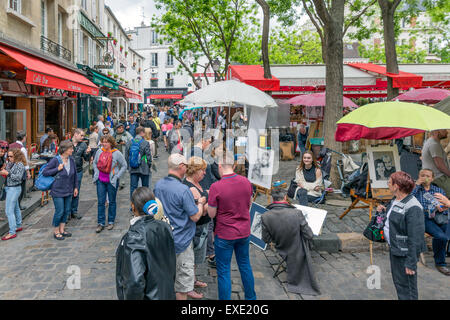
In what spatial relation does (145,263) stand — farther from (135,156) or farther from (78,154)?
(78,154)

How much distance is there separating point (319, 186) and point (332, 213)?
3.31 feet

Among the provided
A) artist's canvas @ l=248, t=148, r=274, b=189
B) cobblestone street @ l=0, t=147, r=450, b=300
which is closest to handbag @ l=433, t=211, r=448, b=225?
cobblestone street @ l=0, t=147, r=450, b=300

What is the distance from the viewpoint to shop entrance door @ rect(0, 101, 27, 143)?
966 centimetres

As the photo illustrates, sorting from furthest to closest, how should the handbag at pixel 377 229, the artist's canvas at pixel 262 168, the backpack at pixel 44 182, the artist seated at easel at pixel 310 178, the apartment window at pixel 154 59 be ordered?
the apartment window at pixel 154 59 < the artist's canvas at pixel 262 168 < the artist seated at easel at pixel 310 178 < the backpack at pixel 44 182 < the handbag at pixel 377 229

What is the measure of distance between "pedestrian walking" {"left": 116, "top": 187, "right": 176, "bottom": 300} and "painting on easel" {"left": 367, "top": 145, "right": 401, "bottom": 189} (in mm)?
4522

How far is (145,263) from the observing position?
2598 mm

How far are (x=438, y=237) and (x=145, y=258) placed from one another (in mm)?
4162

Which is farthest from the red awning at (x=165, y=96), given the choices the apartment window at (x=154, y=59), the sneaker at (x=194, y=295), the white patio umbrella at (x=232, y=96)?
the sneaker at (x=194, y=295)

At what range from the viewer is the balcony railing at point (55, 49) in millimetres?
13492

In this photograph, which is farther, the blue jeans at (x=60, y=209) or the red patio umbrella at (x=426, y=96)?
the red patio umbrella at (x=426, y=96)

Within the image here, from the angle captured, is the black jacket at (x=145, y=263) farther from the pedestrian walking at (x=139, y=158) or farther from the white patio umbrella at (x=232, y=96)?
the white patio umbrella at (x=232, y=96)

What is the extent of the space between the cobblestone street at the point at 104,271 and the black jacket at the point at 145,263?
5.22 feet
